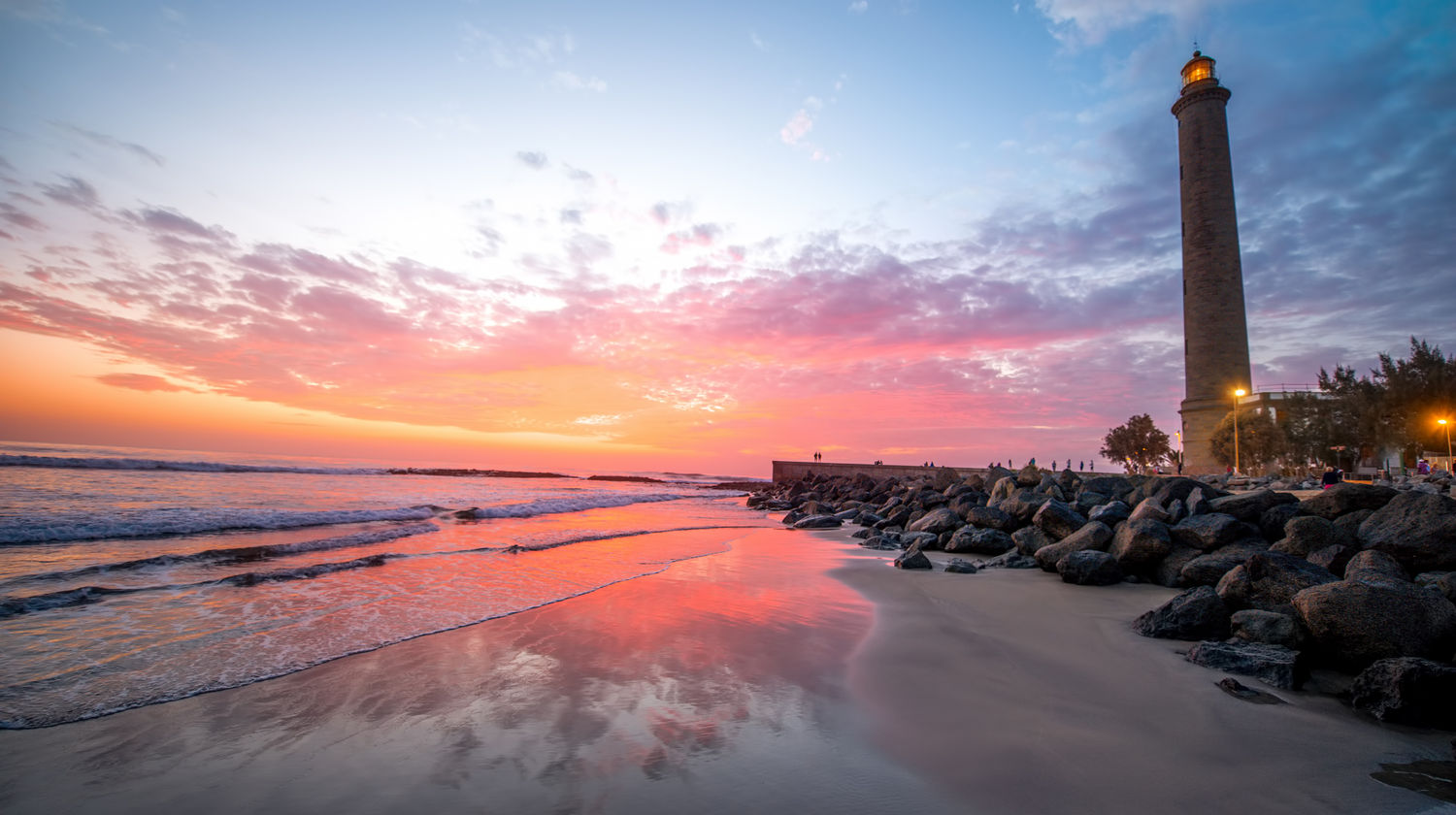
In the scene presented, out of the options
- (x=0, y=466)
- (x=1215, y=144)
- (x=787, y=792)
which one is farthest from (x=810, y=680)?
(x=1215, y=144)

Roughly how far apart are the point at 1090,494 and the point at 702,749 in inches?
404

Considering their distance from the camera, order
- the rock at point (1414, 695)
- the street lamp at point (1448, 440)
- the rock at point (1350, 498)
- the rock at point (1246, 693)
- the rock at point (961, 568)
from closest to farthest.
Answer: the rock at point (1414, 695) → the rock at point (1246, 693) → the rock at point (1350, 498) → the rock at point (961, 568) → the street lamp at point (1448, 440)

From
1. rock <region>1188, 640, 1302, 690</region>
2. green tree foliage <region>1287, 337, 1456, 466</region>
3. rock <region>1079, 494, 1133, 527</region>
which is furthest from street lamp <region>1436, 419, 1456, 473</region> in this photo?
rock <region>1188, 640, 1302, 690</region>

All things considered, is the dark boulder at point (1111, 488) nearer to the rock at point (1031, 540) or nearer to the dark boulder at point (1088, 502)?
the dark boulder at point (1088, 502)

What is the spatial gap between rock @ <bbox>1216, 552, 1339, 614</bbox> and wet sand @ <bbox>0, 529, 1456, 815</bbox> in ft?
2.98

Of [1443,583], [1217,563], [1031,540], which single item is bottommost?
[1031,540]

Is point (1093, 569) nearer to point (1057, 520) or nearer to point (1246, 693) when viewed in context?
point (1057, 520)

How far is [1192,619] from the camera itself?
4684mm

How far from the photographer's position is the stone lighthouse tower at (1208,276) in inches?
1320

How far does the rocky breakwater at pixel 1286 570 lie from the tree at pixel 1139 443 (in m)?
60.0

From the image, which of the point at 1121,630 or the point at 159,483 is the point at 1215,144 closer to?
the point at 1121,630

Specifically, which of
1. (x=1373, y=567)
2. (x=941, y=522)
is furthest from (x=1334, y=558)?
(x=941, y=522)

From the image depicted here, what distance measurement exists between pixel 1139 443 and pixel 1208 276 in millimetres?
31288

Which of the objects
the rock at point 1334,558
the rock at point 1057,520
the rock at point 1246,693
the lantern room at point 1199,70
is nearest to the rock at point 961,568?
the rock at point 1057,520
